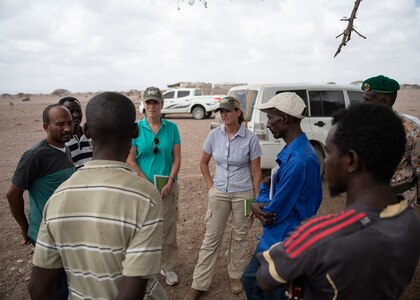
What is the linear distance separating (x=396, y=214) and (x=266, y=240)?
1.21 metres

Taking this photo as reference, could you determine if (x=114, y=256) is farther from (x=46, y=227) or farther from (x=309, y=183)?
(x=309, y=183)

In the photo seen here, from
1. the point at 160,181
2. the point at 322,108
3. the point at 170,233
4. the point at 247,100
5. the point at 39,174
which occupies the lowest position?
the point at 170,233

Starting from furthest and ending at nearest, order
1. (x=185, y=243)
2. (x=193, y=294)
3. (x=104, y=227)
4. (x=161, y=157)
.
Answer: (x=185, y=243) → (x=161, y=157) → (x=193, y=294) → (x=104, y=227)

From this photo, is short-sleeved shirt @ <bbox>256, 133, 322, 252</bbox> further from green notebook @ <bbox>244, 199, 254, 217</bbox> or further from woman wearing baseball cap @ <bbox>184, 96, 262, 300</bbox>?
woman wearing baseball cap @ <bbox>184, 96, 262, 300</bbox>

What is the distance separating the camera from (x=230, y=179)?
321cm

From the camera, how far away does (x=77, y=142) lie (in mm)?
3264

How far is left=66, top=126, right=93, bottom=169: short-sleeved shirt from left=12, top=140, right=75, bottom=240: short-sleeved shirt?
0.68 meters

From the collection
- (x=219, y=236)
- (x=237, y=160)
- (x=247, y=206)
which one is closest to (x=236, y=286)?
(x=219, y=236)

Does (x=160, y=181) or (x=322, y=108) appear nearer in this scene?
(x=160, y=181)

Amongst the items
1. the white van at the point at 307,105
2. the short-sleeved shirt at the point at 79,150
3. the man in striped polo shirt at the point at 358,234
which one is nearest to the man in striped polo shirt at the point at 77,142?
the short-sleeved shirt at the point at 79,150

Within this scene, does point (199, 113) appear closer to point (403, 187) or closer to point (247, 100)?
point (247, 100)

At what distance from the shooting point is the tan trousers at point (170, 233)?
3473 millimetres

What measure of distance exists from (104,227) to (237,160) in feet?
6.80

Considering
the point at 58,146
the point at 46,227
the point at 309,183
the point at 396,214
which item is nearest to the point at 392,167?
the point at 396,214
